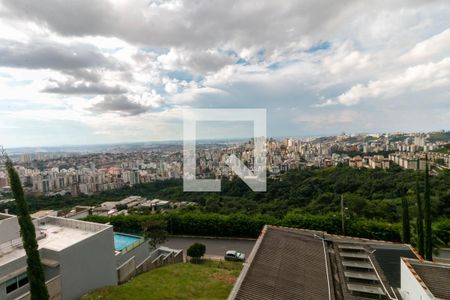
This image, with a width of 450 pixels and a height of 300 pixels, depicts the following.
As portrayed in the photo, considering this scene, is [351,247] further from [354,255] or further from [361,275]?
[361,275]

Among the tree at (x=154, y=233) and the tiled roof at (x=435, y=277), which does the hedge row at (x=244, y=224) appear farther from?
the tiled roof at (x=435, y=277)

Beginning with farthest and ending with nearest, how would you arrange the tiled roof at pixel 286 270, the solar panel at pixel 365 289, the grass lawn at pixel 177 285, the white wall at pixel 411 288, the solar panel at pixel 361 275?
the grass lawn at pixel 177 285 → the solar panel at pixel 361 275 → the solar panel at pixel 365 289 → the tiled roof at pixel 286 270 → the white wall at pixel 411 288

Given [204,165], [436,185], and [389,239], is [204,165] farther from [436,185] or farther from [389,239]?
[436,185]

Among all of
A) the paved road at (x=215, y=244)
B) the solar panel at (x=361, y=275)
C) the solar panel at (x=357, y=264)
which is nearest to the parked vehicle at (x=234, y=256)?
the paved road at (x=215, y=244)

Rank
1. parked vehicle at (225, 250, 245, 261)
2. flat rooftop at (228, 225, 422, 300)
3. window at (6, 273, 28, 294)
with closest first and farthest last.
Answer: flat rooftop at (228, 225, 422, 300), window at (6, 273, 28, 294), parked vehicle at (225, 250, 245, 261)

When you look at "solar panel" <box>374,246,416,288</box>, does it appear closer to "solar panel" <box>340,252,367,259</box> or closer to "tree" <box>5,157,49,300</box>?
"solar panel" <box>340,252,367,259</box>

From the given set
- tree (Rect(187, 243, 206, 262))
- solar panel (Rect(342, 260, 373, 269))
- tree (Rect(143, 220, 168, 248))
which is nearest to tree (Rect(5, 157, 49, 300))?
tree (Rect(143, 220, 168, 248))

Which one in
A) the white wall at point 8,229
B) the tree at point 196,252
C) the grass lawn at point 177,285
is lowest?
the tree at point 196,252
